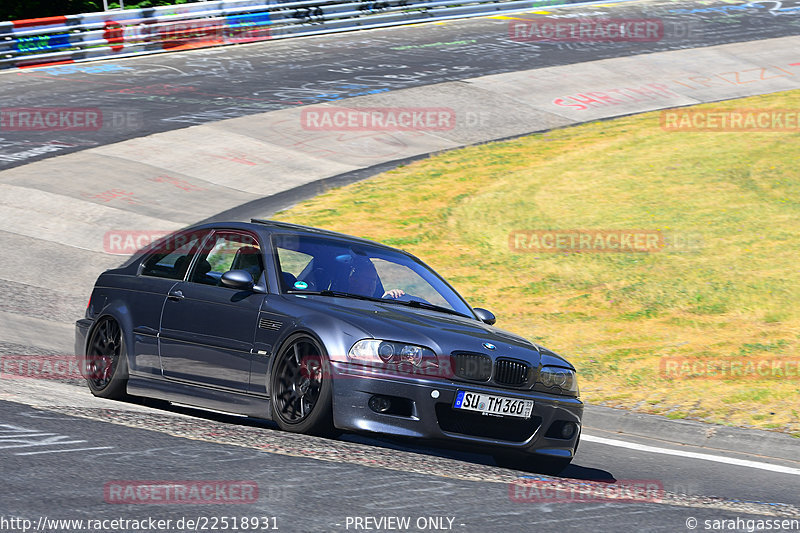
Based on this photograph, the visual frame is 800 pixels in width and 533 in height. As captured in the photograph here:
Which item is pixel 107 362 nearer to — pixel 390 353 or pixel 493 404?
pixel 390 353

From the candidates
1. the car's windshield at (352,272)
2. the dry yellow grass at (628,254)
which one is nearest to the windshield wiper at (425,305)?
the car's windshield at (352,272)

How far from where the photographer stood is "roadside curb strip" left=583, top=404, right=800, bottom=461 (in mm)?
8086

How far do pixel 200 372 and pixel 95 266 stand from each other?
719 cm

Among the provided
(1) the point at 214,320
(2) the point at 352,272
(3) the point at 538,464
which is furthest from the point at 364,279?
(3) the point at 538,464

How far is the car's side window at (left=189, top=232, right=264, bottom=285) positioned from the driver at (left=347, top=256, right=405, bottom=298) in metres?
0.65

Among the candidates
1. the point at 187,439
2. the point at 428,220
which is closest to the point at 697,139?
the point at 428,220

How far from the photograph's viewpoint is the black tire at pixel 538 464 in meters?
6.94

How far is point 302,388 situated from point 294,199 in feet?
35.1

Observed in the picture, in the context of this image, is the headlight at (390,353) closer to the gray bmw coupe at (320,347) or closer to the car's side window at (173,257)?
the gray bmw coupe at (320,347)

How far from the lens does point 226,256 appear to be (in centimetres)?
784

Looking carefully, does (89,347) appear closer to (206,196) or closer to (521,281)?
(521,281)

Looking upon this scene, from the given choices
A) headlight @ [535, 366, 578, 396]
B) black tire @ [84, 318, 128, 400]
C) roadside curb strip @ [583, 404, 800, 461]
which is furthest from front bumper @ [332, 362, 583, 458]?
roadside curb strip @ [583, 404, 800, 461]

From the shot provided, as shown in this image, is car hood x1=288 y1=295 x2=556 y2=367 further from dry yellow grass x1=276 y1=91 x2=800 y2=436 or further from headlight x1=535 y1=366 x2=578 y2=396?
dry yellow grass x1=276 y1=91 x2=800 y2=436

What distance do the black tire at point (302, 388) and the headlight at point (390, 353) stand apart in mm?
218
